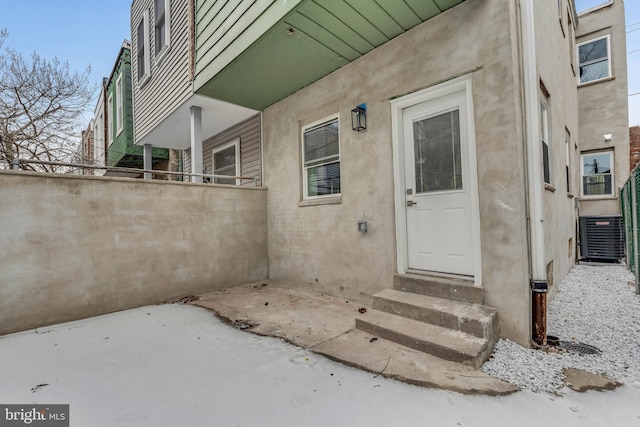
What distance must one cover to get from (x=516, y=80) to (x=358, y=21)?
1.77m

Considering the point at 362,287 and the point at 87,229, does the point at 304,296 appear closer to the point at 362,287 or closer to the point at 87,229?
the point at 362,287

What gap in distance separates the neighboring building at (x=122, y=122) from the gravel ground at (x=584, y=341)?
8944mm

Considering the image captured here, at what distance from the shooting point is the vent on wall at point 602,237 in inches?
236

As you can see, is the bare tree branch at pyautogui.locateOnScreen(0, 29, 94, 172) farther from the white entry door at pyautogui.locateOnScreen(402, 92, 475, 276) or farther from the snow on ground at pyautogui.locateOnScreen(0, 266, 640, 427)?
the white entry door at pyautogui.locateOnScreen(402, 92, 475, 276)

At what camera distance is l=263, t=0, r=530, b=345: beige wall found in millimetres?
2586

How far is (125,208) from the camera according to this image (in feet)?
13.1

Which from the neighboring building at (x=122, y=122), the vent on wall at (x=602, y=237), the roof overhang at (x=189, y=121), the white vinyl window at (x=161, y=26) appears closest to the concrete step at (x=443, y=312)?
the roof overhang at (x=189, y=121)

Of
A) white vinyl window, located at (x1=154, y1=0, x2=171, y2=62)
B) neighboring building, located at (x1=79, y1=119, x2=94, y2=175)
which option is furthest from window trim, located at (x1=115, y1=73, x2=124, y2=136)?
white vinyl window, located at (x1=154, y1=0, x2=171, y2=62)

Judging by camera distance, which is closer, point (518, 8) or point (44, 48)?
point (518, 8)

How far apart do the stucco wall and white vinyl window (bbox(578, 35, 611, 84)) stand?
32.1 feet

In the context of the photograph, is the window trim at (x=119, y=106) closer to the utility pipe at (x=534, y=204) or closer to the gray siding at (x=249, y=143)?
the gray siding at (x=249, y=143)

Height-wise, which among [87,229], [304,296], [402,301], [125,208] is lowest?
[304,296]

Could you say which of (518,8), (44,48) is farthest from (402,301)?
(44,48)

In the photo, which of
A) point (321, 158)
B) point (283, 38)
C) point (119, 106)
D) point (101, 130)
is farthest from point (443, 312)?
point (101, 130)
